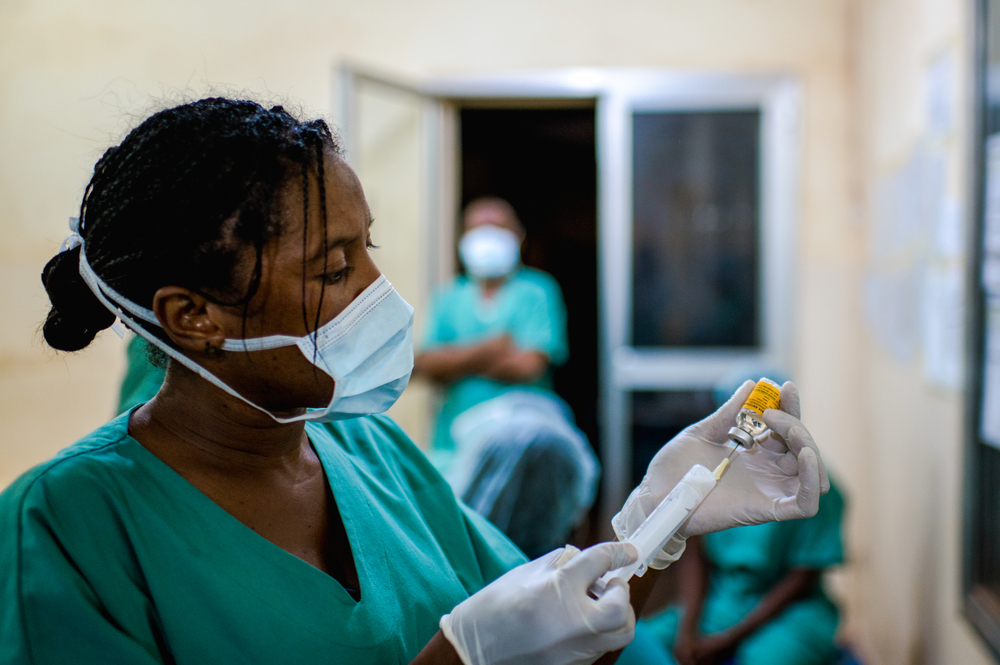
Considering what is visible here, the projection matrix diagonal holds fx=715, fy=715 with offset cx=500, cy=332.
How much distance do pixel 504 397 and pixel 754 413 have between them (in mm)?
1493

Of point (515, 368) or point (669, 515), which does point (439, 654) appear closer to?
point (669, 515)

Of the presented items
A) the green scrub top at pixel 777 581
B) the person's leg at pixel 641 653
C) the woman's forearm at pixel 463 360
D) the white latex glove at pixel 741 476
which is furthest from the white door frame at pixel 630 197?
the white latex glove at pixel 741 476

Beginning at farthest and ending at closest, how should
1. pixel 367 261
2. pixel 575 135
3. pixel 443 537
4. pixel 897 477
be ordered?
1. pixel 575 135
2. pixel 897 477
3. pixel 443 537
4. pixel 367 261

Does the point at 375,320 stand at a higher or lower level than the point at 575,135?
lower

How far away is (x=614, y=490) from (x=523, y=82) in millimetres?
1642

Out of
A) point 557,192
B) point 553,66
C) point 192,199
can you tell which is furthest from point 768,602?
point 557,192

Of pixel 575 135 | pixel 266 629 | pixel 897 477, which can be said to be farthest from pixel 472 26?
pixel 266 629

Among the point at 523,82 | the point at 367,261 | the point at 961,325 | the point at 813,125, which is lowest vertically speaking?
the point at 961,325

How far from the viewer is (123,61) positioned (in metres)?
2.70

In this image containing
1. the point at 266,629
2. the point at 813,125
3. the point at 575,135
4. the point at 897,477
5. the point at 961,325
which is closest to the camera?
the point at 266,629

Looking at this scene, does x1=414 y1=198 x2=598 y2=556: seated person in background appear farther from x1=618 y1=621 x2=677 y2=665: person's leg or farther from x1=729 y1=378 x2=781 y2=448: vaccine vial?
x1=729 y1=378 x2=781 y2=448: vaccine vial

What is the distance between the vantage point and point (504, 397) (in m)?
2.26

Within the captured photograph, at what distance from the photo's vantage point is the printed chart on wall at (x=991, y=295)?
128 cm

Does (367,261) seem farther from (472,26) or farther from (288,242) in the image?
(472,26)
